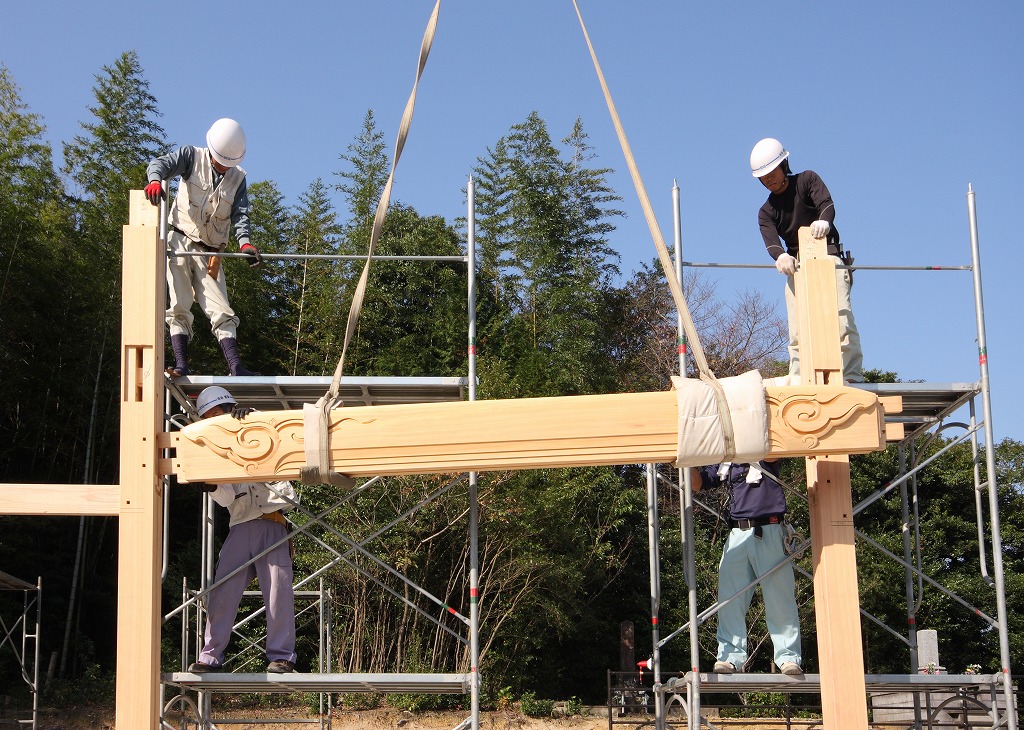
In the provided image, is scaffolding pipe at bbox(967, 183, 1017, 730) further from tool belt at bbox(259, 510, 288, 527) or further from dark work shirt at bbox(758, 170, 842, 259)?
tool belt at bbox(259, 510, 288, 527)

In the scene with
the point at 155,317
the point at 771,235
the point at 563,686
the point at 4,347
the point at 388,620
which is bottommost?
the point at 563,686

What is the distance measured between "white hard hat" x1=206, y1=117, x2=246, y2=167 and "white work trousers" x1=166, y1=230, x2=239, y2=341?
1.80 ft

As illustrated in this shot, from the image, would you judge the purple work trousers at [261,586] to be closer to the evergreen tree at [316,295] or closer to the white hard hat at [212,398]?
the white hard hat at [212,398]

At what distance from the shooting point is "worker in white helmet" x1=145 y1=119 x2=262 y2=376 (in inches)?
268

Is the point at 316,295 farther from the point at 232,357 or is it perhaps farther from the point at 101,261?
the point at 232,357

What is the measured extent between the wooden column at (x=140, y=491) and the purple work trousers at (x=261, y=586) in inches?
99.3

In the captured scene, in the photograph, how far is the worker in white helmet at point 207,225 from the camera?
6.81 m

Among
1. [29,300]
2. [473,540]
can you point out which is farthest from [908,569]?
[29,300]

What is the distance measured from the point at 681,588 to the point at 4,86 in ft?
47.9

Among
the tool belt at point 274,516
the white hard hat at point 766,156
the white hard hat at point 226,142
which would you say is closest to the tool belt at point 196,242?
the white hard hat at point 226,142

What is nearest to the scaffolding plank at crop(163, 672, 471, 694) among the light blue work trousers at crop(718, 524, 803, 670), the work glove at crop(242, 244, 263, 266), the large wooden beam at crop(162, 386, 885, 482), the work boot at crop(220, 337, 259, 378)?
the light blue work trousers at crop(718, 524, 803, 670)

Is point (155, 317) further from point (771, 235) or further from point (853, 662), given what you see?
point (771, 235)

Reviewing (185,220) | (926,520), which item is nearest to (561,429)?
(185,220)

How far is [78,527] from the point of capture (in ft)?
64.0
